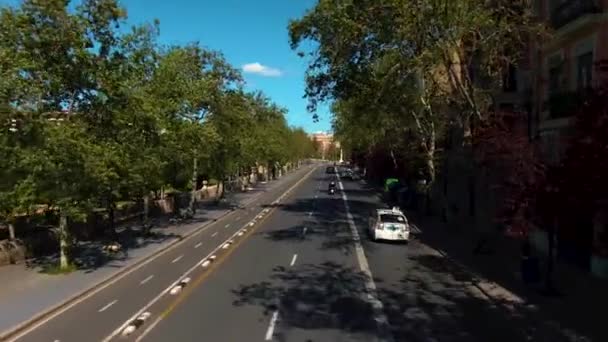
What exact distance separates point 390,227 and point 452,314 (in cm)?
1474

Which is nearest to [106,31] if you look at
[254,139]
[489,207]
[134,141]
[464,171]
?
[134,141]

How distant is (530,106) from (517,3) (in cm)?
401

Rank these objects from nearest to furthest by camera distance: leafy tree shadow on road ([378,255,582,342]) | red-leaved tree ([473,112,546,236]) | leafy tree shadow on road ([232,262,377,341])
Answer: leafy tree shadow on road ([378,255,582,342])
leafy tree shadow on road ([232,262,377,341])
red-leaved tree ([473,112,546,236])

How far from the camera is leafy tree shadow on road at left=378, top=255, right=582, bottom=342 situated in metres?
13.9

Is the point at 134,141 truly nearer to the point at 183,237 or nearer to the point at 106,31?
the point at 106,31

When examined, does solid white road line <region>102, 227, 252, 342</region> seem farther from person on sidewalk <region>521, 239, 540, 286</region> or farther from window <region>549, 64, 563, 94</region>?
window <region>549, 64, 563, 94</region>

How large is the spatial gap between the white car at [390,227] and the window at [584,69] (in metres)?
10.4

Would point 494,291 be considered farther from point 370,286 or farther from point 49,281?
point 49,281

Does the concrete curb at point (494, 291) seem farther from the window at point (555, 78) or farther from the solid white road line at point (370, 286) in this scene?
the window at point (555, 78)

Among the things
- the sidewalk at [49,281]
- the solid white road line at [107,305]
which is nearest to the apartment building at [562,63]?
the solid white road line at [107,305]

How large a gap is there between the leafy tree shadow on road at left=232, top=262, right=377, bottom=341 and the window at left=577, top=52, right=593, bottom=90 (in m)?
10.1

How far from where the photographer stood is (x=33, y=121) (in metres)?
21.2

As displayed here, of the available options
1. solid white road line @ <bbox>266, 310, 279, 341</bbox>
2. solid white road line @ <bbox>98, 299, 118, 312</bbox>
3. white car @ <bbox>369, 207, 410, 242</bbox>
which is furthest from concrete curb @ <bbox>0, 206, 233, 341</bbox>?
white car @ <bbox>369, 207, 410, 242</bbox>

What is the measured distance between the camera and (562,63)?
80.8ft
